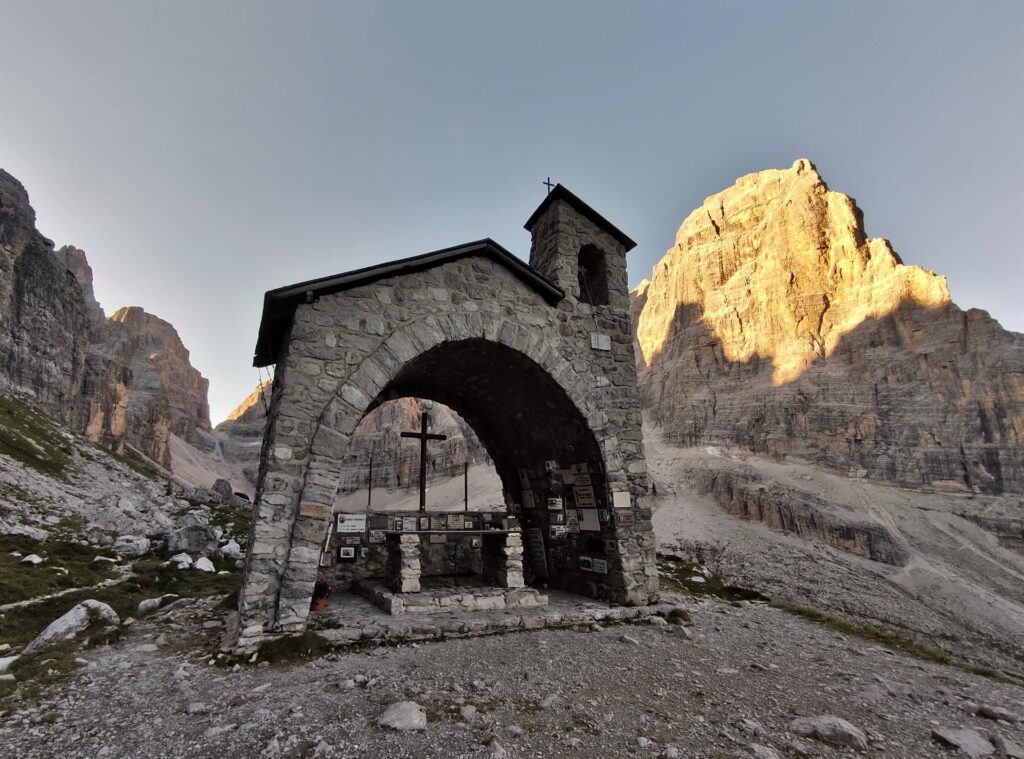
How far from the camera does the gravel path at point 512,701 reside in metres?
3.67

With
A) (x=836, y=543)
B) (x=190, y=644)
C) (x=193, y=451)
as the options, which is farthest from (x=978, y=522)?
(x=193, y=451)

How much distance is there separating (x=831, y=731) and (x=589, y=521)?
5724mm

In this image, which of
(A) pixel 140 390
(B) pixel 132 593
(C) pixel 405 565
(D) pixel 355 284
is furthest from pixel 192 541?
(A) pixel 140 390

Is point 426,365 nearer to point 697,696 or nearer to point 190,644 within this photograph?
point 190,644

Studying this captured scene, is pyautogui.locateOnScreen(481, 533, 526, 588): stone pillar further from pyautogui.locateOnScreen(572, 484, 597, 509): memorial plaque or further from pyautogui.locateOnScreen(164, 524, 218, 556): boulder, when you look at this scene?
pyautogui.locateOnScreen(164, 524, 218, 556): boulder

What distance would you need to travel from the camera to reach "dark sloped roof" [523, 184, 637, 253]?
10672mm

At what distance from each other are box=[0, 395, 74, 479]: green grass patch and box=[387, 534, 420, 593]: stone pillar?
91.4 feet

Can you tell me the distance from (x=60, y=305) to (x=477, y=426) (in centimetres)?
6626

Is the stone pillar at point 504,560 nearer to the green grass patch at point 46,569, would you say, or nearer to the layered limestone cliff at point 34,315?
the green grass patch at point 46,569

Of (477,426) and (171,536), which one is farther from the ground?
(477,426)

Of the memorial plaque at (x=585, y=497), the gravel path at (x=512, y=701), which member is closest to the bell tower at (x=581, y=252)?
the memorial plaque at (x=585, y=497)

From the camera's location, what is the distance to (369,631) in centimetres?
637

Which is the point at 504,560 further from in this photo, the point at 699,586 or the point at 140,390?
the point at 140,390

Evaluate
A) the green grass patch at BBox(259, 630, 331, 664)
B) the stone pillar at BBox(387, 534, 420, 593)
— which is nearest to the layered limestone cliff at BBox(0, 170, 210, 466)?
the stone pillar at BBox(387, 534, 420, 593)
